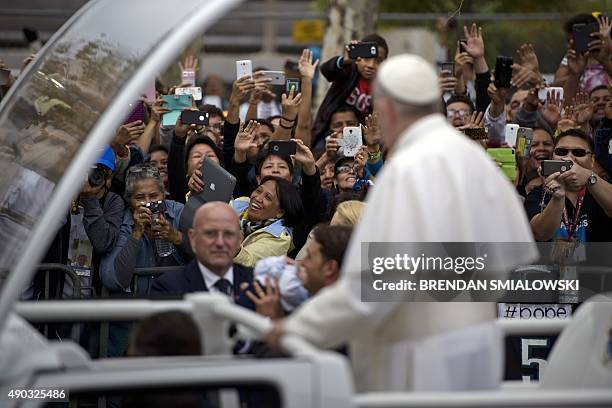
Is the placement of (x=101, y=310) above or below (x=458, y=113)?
below

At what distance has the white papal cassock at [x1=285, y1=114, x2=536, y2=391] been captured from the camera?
445 cm

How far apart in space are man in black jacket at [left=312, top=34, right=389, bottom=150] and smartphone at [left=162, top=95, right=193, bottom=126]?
1.09 meters

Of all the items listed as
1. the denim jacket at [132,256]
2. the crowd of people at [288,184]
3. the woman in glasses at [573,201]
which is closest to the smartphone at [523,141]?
the crowd of people at [288,184]

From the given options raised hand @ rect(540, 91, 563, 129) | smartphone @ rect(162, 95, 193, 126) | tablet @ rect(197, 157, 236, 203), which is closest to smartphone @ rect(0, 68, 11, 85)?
smartphone @ rect(162, 95, 193, 126)

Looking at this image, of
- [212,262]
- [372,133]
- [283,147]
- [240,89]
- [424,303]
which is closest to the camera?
[424,303]

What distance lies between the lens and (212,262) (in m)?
6.46

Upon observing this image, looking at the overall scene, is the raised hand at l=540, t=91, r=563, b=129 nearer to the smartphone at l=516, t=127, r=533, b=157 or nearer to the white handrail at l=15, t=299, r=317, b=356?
the smartphone at l=516, t=127, r=533, b=157

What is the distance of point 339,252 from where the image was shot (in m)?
5.87

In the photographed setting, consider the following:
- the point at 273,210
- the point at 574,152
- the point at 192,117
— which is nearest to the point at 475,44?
the point at 574,152

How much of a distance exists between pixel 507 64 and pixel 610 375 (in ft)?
17.4

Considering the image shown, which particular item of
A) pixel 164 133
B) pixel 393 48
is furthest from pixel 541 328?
pixel 393 48

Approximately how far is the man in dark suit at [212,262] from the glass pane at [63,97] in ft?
3.16

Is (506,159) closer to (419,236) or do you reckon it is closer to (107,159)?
(107,159)

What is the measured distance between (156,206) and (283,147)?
3.69ft
